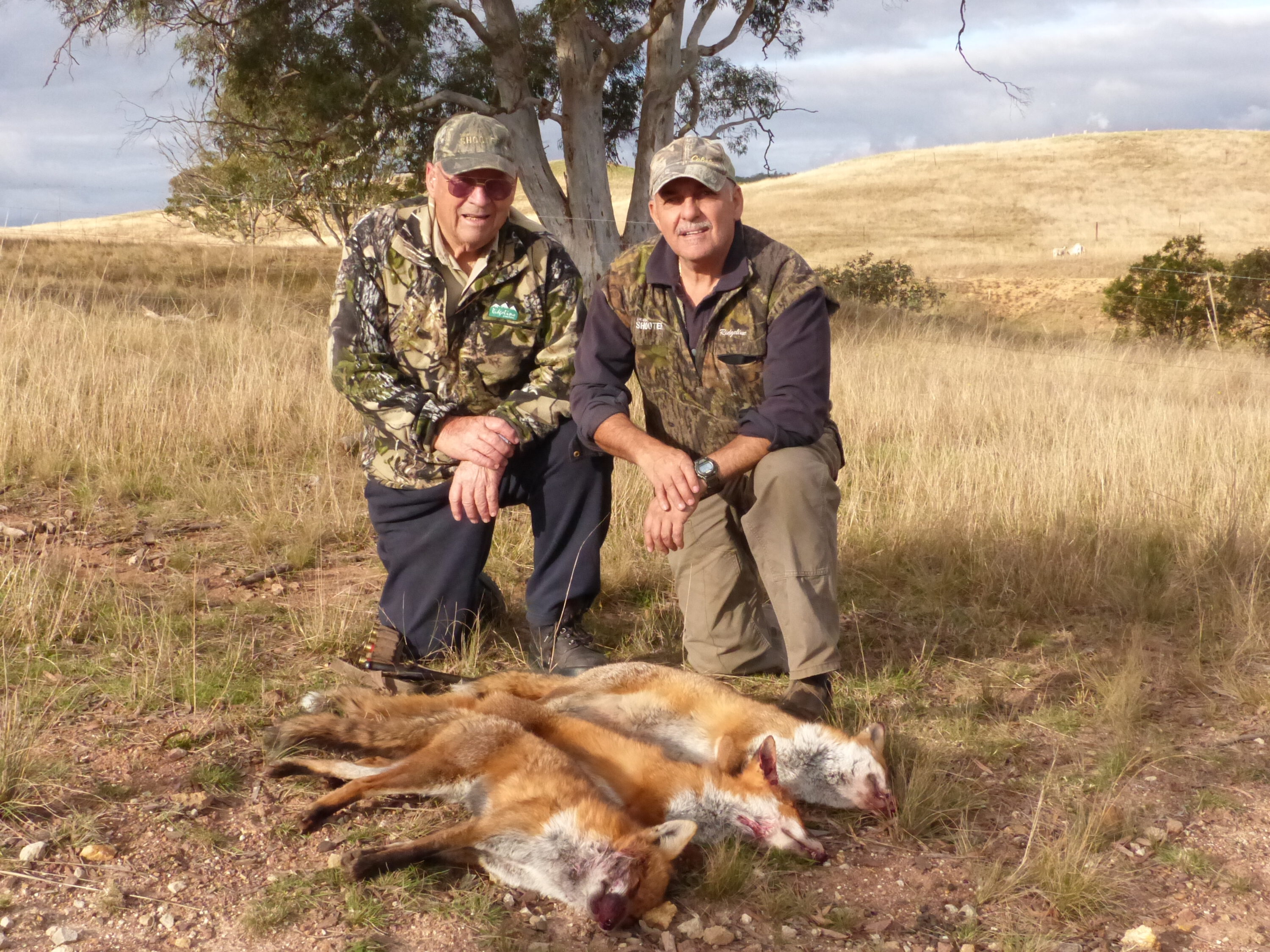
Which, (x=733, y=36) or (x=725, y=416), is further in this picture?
(x=733, y=36)

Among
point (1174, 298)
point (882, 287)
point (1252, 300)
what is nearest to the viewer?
point (1252, 300)

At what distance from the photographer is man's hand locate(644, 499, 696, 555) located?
4.03 m


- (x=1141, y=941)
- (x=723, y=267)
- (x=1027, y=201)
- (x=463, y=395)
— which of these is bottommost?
(x=1141, y=941)

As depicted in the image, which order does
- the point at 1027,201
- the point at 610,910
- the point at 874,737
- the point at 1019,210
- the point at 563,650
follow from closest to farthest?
the point at 610,910 < the point at 874,737 < the point at 563,650 < the point at 1019,210 < the point at 1027,201

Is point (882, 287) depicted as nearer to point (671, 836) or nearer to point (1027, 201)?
point (671, 836)

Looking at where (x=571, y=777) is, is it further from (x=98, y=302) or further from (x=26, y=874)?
(x=98, y=302)

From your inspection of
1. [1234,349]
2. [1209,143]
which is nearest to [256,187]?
[1234,349]

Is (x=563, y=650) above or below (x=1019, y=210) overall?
below

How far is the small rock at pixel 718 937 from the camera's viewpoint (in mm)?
2908

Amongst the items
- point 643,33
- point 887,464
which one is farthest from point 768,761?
point 643,33

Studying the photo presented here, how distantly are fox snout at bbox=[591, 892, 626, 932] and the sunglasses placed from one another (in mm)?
2866

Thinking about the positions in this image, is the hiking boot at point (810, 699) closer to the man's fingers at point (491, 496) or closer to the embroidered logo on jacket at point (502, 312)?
the man's fingers at point (491, 496)

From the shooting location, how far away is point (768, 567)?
4129 millimetres

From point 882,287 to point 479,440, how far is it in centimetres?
1866
